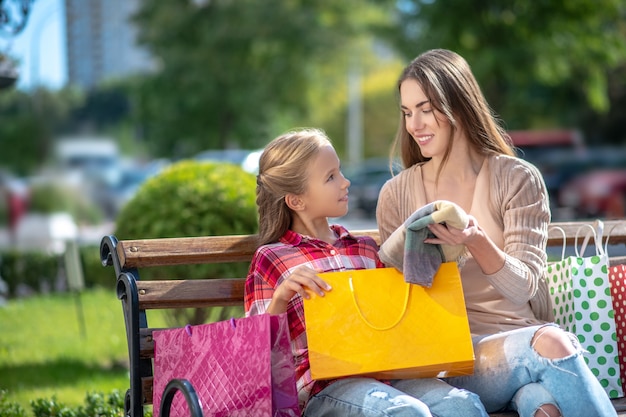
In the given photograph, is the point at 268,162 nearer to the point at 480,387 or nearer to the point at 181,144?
the point at 480,387

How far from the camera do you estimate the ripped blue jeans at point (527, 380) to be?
283cm

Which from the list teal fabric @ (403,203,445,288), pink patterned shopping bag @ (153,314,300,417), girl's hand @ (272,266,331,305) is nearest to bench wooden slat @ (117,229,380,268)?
pink patterned shopping bag @ (153,314,300,417)

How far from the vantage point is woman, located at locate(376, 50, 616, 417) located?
113 inches

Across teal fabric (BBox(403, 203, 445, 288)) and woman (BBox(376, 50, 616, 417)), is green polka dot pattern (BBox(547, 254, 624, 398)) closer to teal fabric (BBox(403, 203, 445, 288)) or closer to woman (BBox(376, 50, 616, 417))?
woman (BBox(376, 50, 616, 417))

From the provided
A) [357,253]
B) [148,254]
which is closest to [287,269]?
[357,253]

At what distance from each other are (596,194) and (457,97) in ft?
56.8

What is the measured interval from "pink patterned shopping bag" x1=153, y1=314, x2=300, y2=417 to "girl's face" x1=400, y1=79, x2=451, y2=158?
2.90 feet

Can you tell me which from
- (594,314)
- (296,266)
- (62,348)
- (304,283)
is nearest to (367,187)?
(62,348)

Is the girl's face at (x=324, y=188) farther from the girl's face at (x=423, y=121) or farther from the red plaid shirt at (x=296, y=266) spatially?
the girl's face at (x=423, y=121)

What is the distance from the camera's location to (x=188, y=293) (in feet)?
11.0

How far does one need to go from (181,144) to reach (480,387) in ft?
82.3

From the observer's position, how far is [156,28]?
26.2 m

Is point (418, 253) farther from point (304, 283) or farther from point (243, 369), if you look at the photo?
point (243, 369)

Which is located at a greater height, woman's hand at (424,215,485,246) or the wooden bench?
woman's hand at (424,215,485,246)
